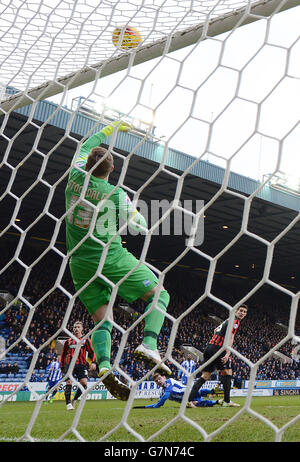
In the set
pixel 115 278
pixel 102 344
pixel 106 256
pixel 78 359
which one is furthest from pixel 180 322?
pixel 106 256

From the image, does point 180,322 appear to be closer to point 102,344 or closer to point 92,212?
point 102,344

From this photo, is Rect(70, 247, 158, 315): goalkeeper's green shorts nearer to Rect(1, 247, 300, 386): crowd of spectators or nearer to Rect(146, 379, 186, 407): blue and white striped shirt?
Rect(146, 379, 186, 407): blue and white striped shirt

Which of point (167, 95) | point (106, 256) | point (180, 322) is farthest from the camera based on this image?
point (180, 322)

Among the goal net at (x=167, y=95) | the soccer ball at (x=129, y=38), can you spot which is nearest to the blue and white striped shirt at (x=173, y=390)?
the goal net at (x=167, y=95)

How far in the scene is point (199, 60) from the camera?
222 cm

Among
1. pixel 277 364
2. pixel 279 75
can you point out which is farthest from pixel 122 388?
pixel 277 364

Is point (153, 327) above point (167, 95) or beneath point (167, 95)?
beneath

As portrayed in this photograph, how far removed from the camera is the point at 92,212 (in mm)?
2326

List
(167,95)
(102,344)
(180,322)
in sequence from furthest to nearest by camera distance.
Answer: (180,322) → (102,344) → (167,95)

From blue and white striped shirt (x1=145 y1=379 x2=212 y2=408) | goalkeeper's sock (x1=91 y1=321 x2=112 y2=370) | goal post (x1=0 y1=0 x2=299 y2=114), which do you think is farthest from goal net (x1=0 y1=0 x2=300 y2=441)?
blue and white striped shirt (x1=145 y1=379 x2=212 y2=408)

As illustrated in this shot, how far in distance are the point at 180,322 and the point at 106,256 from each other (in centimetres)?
1138

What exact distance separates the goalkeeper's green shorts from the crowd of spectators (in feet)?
27.6

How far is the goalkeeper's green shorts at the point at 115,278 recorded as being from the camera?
227 centimetres

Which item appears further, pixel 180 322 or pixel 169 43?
pixel 180 322
